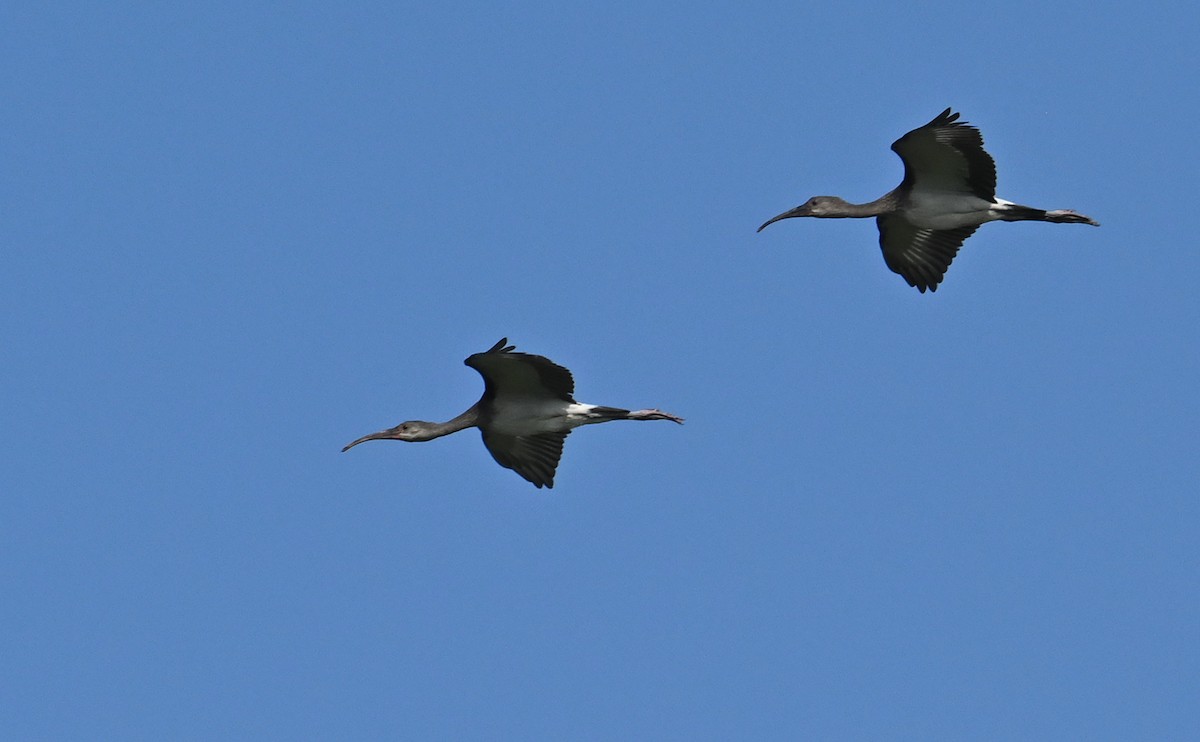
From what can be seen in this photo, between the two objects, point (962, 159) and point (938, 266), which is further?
point (938, 266)

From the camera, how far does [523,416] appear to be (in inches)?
1502

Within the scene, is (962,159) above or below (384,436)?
above

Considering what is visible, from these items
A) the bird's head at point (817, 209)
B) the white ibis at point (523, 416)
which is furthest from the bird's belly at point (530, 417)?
the bird's head at point (817, 209)

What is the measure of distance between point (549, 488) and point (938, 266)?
7537 millimetres

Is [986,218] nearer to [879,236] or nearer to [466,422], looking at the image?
[879,236]

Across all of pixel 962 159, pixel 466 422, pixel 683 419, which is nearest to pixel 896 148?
pixel 962 159

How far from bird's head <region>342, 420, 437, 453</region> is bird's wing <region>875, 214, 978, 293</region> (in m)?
8.21

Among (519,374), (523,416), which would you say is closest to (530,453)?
(523,416)

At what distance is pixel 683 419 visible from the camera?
39.1 meters

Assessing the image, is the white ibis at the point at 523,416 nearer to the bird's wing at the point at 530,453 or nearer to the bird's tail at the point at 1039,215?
the bird's wing at the point at 530,453

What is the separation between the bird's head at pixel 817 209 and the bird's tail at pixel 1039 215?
299 cm

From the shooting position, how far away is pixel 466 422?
39062mm

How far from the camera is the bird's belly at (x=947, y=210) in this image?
39062 mm

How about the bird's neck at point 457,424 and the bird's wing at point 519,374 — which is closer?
the bird's wing at point 519,374
